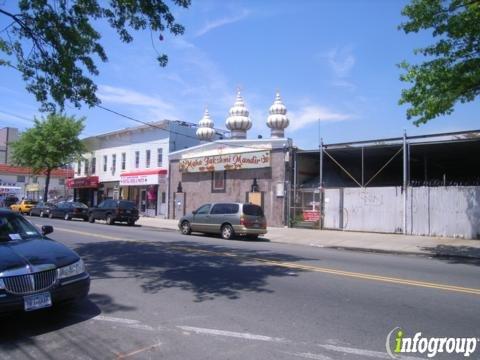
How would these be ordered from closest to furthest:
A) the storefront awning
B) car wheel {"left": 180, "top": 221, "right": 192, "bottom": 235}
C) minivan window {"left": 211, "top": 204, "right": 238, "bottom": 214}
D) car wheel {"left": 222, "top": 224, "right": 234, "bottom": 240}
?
car wheel {"left": 222, "top": 224, "right": 234, "bottom": 240}
minivan window {"left": 211, "top": 204, "right": 238, "bottom": 214}
car wheel {"left": 180, "top": 221, "right": 192, "bottom": 235}
the storefront awning

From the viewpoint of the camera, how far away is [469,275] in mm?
10867

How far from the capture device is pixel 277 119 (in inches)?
1261

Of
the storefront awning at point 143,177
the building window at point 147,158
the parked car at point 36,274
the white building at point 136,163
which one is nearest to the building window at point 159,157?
the white building at point 136,163

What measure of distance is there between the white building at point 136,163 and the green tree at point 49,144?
1915 mm

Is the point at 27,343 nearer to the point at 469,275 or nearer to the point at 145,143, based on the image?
the point at 469,275

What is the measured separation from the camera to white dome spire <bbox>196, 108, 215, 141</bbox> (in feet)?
118

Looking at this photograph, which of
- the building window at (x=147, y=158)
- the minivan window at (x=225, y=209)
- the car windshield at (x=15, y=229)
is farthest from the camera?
the building window at (x=147, y=158)

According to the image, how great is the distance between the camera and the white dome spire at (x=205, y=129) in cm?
3600

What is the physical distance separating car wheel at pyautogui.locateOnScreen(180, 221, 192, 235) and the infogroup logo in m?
17.3

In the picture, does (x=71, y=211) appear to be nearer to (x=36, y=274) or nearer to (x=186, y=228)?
(x=186, y=228)

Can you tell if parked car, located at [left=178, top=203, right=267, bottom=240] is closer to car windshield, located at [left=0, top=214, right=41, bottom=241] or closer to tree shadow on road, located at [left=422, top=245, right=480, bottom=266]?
tree shadow on road, located at [left=422, top=245, right=480, bottom=266]

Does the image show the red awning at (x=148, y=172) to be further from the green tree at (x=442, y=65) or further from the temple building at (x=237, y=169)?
the green tree at (x=442, y=65)

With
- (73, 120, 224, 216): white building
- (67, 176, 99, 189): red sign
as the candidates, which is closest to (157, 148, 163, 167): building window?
Result: (73, 120, 224, 216): white building

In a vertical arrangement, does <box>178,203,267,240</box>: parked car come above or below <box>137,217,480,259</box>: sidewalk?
above
